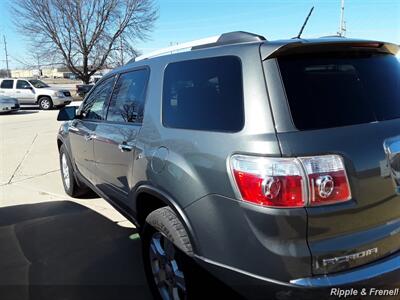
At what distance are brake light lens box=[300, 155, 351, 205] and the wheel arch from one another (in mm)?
792

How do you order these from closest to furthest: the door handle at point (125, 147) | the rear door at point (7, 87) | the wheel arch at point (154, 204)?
the wheel arch at point (154, 204) → the door handle at point (125, 147) → the rear door at point (7, 87)

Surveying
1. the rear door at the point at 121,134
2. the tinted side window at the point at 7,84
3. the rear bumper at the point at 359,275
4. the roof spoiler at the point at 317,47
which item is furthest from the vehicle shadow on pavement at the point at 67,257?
the tinted side window at the point at 7,84

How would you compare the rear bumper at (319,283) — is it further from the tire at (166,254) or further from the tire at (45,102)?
the tire at (45,102)

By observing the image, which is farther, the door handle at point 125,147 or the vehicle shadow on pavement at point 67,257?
the vehicle shadow on pavement at point 67,257

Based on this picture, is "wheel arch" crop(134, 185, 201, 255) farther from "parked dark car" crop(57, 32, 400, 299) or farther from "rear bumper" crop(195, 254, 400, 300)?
"rear bumper" crop(195, 254, 400, 300)

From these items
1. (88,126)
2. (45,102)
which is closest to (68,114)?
(88,126)

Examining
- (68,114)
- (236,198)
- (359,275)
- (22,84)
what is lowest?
(359,275)

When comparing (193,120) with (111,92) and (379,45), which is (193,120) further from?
(111,92)

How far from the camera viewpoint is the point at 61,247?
4402mm

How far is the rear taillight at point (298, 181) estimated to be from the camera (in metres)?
2.14

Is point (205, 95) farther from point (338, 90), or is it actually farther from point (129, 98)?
point (129, 98)

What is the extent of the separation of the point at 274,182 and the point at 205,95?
82cm

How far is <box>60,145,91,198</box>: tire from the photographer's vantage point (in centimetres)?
584

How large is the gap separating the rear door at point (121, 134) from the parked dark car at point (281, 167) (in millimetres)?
508
